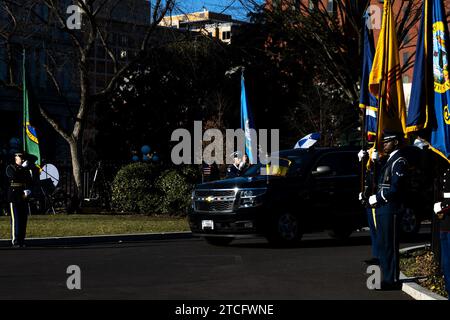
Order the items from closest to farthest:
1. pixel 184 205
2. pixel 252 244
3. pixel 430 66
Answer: pixel 430 66 → pixel 252 244 → pixel 184 205

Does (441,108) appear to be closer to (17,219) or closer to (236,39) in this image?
(17,219)

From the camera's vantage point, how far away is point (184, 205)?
86.0 feet

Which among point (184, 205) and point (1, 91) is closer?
point (184, 205)

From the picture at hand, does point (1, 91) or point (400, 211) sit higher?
point (1, 91)

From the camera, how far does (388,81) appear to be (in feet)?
41.2

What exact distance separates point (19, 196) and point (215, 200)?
392cm

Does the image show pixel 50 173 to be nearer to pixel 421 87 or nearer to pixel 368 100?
pixel 368 100

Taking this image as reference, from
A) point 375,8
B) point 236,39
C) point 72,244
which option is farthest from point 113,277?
point 236,39

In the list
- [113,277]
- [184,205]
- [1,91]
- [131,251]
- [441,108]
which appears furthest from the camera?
[1,91]

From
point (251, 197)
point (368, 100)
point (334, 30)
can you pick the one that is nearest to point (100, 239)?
point (251, 197)

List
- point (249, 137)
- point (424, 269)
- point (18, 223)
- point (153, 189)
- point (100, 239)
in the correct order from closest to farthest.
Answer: point (424, 269) → point (18, 223) → point (100, 239) → point (249, 137) → point (153, 189)

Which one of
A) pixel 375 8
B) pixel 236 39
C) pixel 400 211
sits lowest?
pixel 400 211

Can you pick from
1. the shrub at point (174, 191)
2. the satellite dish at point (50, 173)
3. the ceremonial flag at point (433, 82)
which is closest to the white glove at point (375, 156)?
the ceremonial flag at point (433, 82)

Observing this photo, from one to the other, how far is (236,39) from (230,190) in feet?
124
